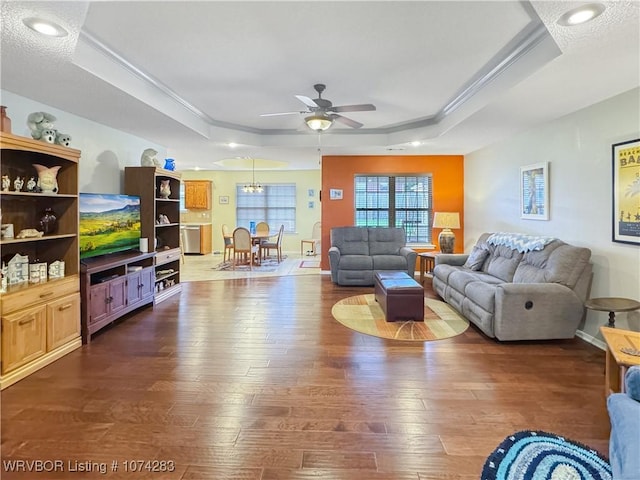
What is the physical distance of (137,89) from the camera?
3.70 metres

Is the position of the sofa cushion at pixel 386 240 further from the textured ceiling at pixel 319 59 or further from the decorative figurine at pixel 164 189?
the decorative figurine at pixel 164 189

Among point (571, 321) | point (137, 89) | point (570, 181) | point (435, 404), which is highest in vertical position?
point (137, 89)

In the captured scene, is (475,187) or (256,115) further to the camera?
(475,187)

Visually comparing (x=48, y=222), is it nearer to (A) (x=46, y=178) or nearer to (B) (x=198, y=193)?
(A) (x=46, y=178)

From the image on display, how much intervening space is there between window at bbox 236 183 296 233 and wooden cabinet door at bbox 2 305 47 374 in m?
8.30

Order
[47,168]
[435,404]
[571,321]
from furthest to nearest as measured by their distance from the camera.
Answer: [571,321], [47,168], [435,404]

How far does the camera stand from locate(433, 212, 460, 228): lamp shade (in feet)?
22.2

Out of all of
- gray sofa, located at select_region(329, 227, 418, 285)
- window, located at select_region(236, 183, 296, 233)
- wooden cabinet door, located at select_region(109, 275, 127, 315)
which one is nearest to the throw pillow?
gray sofa, located at select_region(329, 227, 418, 285)

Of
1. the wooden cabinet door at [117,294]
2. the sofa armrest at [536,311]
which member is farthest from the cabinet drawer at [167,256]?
the sofa armrest at [536,311]

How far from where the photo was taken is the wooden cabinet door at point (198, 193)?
10961 mm

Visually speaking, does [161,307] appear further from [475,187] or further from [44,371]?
[475,187]

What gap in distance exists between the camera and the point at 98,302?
3.85 meters

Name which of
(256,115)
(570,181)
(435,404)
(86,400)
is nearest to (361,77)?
(256,115)

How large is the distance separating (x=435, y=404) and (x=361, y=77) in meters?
3.12
